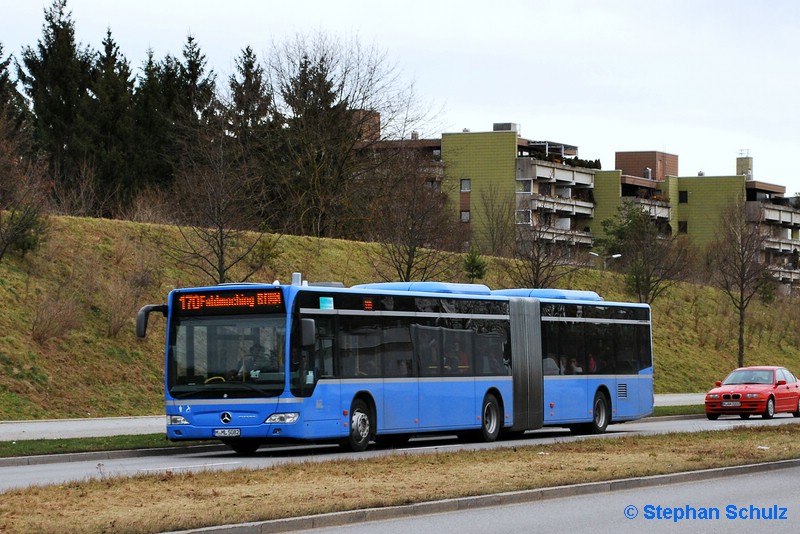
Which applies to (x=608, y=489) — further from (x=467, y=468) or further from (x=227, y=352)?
(x=227, y=352)

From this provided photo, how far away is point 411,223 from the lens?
138 ft

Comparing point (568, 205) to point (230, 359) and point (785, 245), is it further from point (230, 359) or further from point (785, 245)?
point (230, 359)

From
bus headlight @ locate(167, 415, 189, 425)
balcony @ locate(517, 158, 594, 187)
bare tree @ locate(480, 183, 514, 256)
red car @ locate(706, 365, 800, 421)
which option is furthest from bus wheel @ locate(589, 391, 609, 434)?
balcony @ locate(517, 158, 594, 187)

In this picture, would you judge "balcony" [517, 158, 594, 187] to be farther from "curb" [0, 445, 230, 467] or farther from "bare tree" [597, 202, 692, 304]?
"curb" [0, 445, 230, 467]


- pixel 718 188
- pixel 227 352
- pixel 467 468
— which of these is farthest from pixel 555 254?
pixel 718 188

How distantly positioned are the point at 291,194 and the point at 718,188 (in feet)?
267

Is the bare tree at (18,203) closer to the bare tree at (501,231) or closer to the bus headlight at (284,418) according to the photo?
the bus headlight at (284,418)

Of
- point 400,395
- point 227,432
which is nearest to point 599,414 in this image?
point 400,395

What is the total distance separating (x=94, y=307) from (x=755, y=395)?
19.3 metres

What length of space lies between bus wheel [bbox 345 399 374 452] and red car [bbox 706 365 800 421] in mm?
15394

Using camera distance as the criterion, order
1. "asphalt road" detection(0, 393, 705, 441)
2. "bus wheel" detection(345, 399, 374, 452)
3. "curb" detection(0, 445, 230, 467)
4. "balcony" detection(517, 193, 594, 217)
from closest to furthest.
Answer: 1. "curb" detection(0, 445, 230, 467)
2. "bus wheel" detection(345, 399, 374, 452)
3. "asphalt road" detection(0, 393, 705, 441)
4. "balcony" detection(517, 193, 594, 217)

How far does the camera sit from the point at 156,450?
75.7 ft

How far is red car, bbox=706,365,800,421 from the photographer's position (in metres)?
36.7

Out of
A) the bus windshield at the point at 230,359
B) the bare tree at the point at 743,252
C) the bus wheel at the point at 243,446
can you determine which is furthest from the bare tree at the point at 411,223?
the bus windshield at the point at 230,359
